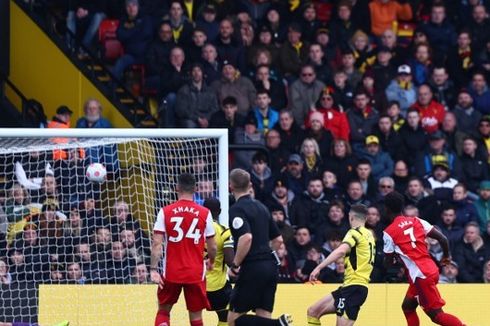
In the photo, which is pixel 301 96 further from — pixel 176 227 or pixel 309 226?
pixel 176 227

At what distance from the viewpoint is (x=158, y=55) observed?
22.3 m

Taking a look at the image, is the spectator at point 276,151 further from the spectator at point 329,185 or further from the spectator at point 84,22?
the spectator at point 84,22

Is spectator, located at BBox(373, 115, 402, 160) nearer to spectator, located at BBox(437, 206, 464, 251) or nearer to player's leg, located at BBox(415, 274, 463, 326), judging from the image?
spectator, located at BBox(437, 206, 464, 251)

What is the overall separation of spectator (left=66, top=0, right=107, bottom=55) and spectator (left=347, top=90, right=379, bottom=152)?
353cm

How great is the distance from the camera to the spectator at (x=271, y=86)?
22.5 m

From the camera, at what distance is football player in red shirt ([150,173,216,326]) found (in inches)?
632

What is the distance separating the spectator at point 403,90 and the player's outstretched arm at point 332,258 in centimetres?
632

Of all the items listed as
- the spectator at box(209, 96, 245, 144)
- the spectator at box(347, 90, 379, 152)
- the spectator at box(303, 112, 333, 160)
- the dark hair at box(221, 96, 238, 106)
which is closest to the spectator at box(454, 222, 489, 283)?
the spectator at box(347, 90, 379, 152)

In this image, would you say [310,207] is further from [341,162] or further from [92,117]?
[92,117]

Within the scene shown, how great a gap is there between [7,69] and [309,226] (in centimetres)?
457

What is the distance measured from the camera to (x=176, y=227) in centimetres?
1606

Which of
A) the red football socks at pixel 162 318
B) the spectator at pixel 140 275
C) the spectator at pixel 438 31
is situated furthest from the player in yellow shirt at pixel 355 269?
the spectator at pixel 438 31

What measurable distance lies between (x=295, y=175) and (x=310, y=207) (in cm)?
60

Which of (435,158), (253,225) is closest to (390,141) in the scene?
(435,158)
